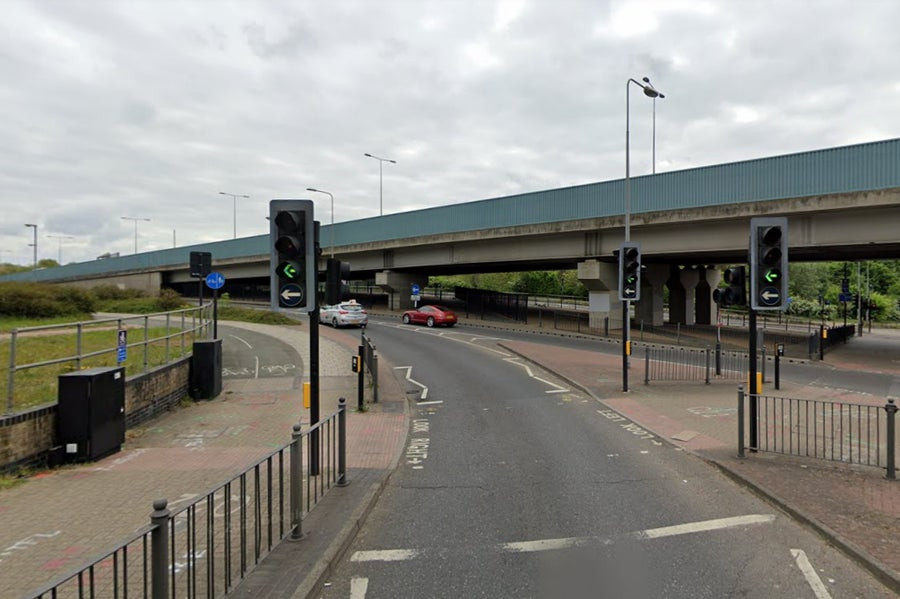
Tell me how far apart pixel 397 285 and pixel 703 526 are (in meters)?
37.3

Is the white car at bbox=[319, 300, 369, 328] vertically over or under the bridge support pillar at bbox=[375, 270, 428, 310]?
under

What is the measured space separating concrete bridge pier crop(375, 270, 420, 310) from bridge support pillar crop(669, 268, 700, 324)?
20105 millimetres

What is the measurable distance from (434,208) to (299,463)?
103 feet

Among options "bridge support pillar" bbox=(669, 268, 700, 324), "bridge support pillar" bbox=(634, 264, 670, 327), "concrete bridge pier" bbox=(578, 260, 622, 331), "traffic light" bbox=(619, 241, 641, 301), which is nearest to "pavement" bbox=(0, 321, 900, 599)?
"traffic light" bbox=(619, 241, 641, 301)

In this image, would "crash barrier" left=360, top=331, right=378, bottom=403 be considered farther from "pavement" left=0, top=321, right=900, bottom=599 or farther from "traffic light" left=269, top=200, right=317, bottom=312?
"traffic light" left=269, top=200, right=317, bottom=312

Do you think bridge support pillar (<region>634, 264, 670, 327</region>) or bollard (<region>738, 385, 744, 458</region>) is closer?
bollard (<region>738, 385, 744, 458</region>)

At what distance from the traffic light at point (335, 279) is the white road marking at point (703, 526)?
5.03 metres

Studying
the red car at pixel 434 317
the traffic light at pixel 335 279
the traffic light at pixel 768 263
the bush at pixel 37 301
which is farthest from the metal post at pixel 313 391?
the bush at pixel 37 301

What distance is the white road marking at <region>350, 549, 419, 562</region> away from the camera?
482cm

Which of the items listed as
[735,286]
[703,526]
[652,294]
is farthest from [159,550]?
[652,294]

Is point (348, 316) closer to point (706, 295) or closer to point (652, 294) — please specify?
point (652, 294)

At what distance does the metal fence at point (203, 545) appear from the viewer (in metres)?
3.20

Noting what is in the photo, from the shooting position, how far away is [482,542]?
16.9 ft

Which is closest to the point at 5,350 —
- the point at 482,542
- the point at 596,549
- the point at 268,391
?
the point at 268,391
